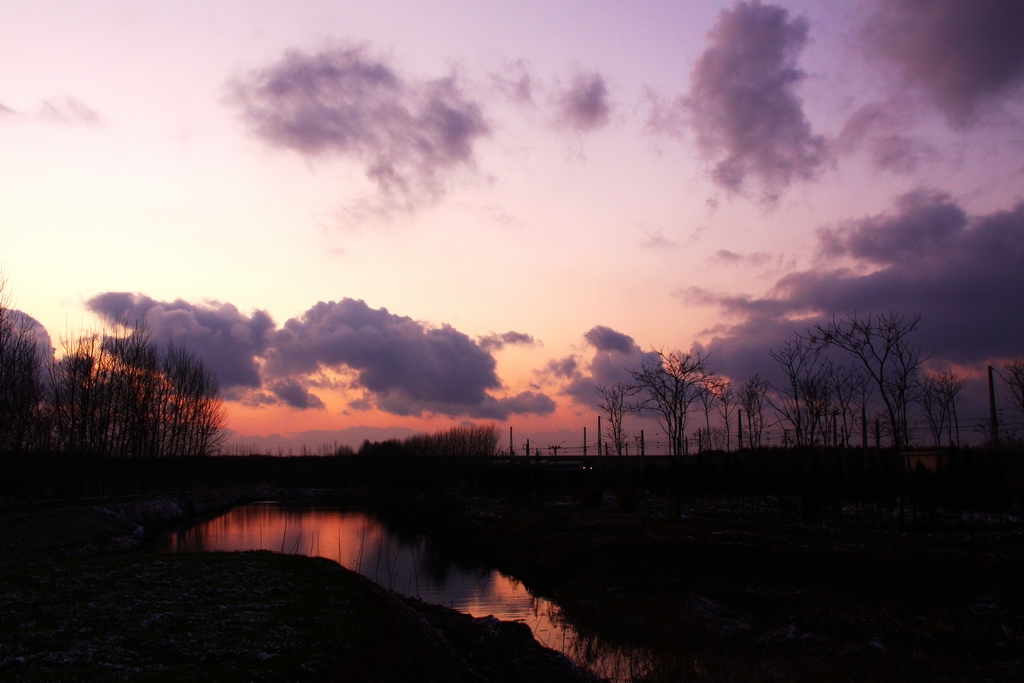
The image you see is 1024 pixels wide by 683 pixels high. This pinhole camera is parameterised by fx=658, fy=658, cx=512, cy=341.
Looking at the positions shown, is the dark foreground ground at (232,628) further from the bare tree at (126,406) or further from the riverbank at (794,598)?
the bare tree at (126,406)

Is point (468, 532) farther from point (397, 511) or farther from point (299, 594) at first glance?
point (299, 594)

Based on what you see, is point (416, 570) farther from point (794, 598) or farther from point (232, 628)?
point (232, 628)

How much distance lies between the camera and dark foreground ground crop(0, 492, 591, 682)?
26.0 ft

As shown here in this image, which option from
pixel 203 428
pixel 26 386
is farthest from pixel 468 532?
pixel 203 428

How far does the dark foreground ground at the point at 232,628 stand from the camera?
26.0 feet

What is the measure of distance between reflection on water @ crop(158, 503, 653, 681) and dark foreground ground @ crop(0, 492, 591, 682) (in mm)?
1966

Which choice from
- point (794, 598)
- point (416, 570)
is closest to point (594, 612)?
point (794, 598)

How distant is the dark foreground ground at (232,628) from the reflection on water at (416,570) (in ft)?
6.45

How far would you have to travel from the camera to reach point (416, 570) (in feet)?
82.0

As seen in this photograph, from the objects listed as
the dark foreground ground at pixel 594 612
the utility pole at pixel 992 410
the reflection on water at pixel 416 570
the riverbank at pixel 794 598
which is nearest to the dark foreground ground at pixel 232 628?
the dark foreground ground at pixel 594 612

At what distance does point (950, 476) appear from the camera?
2734 cm

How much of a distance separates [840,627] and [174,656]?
1327cm

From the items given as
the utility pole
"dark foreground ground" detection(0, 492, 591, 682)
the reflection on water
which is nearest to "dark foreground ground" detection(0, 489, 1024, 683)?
"dark foreground ground" detection(0, 492, 591, 682)

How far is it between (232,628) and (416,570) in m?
16.1
